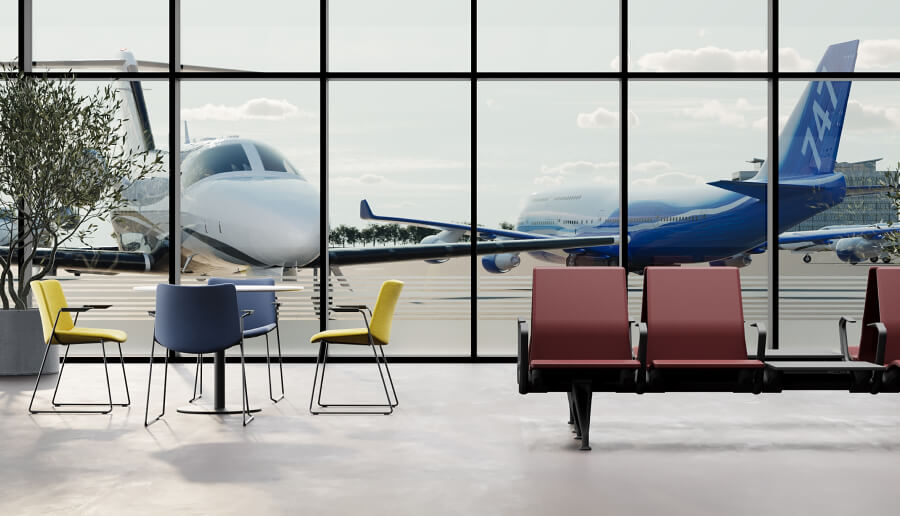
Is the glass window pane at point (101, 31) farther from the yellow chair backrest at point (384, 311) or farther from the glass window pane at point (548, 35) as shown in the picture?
the yellow chair backrest at point (384, 311)

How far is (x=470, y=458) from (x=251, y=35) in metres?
5.38

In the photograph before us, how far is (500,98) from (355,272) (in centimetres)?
215

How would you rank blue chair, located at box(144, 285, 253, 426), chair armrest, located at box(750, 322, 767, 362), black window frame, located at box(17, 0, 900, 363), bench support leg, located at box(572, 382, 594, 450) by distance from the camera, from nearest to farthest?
bench support leg, located at box(572, 382, 594, 450) → chair armrest, located at box(750, 322, 767, 362) → blue chair, located at box(144, 285, 253, 426) → black window frame, located at box(17, 0, 900, 363)

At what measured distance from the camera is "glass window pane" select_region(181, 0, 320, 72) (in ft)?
27.0

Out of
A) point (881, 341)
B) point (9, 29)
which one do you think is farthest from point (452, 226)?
point (9, 29)

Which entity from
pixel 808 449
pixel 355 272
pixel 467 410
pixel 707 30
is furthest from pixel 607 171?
pixel 808 449

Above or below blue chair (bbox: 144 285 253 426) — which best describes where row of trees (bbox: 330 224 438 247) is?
above

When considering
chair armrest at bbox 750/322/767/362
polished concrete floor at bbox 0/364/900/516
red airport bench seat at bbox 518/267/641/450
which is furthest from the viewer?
red airport bench seat at bbox 518/267/641/450

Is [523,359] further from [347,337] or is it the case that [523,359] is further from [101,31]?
[101,31]

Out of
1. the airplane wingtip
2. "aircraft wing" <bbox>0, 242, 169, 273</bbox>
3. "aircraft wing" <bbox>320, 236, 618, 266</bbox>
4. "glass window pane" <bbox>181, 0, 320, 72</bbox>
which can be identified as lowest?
"aircraft wing" <bbox>0, 242, 169, 273</bbox>

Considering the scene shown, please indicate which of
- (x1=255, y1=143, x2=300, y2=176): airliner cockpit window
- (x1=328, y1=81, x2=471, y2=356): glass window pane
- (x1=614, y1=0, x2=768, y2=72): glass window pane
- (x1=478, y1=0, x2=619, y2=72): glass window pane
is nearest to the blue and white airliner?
(x1=328, y1=81, x2=471, y2=356): glass window pane

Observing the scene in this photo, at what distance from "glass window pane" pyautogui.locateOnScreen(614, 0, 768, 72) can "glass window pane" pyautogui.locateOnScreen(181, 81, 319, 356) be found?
3169 mm

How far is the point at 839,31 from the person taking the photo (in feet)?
26.7

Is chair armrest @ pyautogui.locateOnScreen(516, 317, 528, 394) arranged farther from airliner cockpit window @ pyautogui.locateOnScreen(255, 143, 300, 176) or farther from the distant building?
the distant building
